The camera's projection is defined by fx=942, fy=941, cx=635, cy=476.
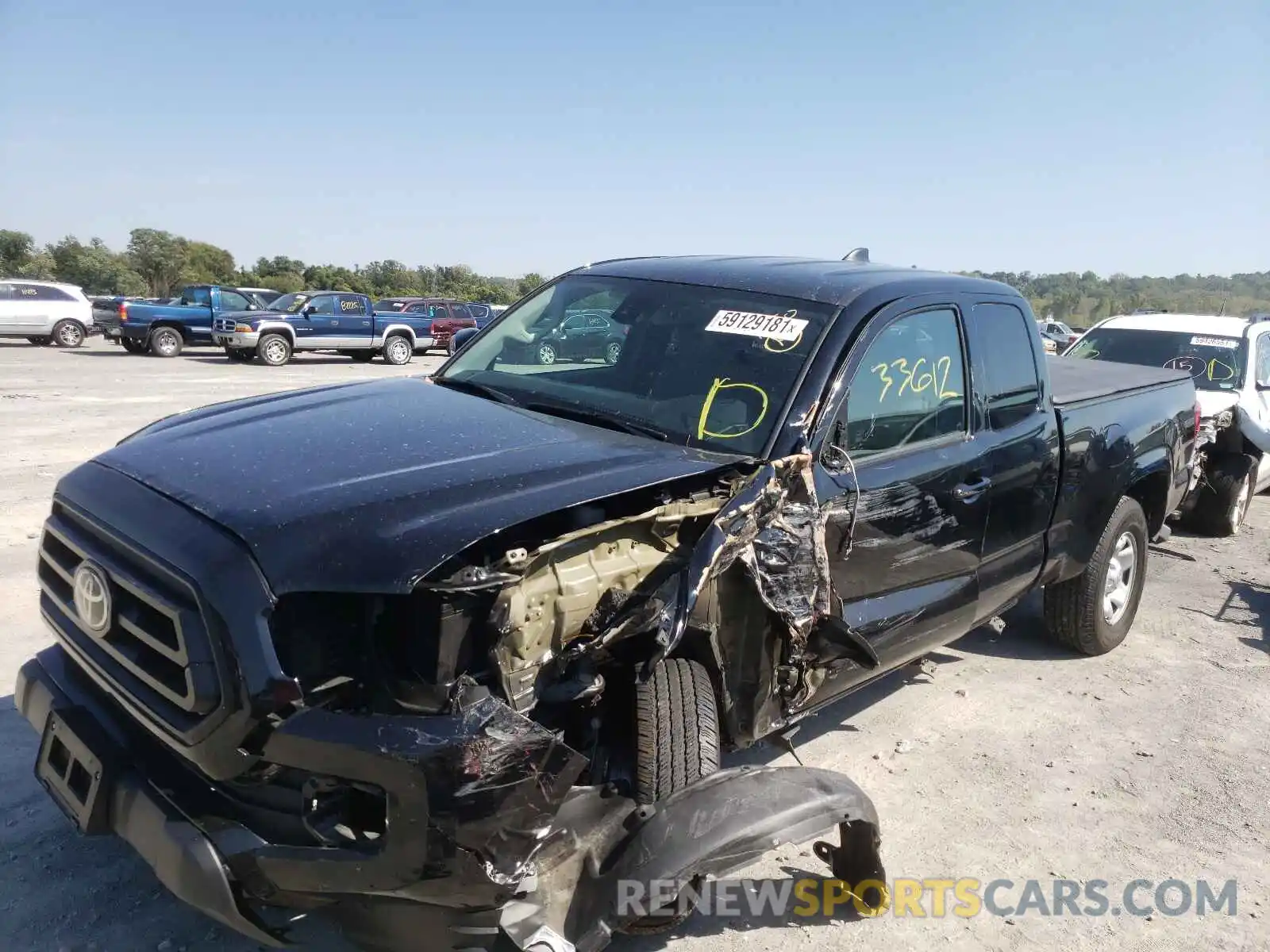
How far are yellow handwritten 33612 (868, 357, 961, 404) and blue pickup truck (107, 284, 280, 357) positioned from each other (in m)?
21.6

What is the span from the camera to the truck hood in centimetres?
218

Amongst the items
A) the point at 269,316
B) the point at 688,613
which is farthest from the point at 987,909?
the point at 269,316

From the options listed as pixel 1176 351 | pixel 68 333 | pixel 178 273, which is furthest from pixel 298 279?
pixel 1176 351

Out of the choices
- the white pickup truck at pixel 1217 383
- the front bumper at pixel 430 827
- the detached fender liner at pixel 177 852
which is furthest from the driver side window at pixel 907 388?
the white pickup truck at pixel 1217 383

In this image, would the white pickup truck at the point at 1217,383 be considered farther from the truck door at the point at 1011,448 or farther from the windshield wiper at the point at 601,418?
the windshield wiper at the point at 601,418

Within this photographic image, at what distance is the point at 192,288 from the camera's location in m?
23.3

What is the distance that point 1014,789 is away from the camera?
3918 millimetres

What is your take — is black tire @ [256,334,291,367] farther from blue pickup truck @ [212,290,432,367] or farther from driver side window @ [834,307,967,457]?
driver side window @ [834,307,967,457]

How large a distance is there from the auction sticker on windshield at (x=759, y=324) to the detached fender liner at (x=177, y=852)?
2.38m

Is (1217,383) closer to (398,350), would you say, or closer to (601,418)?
(601,418)

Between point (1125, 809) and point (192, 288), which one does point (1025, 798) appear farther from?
point (192, 288)

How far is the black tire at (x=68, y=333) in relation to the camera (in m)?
24.1

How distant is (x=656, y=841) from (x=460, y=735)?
73 cm

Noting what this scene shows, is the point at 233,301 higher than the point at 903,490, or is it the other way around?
the point at 233,301
